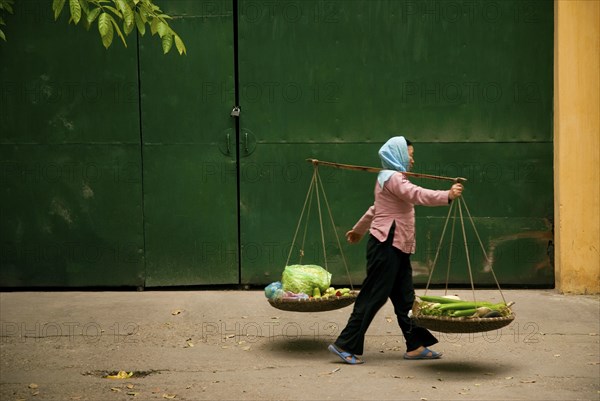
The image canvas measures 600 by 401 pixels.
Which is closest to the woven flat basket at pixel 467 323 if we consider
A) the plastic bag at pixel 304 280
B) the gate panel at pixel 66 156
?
the plastic bag at pixel 304 280

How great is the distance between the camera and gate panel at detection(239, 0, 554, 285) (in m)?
10.0

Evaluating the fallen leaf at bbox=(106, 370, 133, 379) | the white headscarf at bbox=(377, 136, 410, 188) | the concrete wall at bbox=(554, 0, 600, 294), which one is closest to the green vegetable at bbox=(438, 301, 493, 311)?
the white headscarf at bbox=(377, 136, 410, 188)

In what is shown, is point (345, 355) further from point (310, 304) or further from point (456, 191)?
point (456, 191)

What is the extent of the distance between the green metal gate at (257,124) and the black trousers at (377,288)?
255cm

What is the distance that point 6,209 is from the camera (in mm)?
10125

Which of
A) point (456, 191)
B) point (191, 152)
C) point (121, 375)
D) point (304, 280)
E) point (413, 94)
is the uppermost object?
point (413, 94)

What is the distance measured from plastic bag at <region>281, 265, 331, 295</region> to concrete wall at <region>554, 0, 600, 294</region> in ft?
10.8

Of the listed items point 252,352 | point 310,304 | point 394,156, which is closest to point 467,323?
point 310,304

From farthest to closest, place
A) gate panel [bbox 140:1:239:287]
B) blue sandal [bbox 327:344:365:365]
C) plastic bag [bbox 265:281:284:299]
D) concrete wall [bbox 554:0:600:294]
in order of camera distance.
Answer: gate panel [bbox 140:1:239:287]
concrete wall [bbox 554:0:600:294]
plastic bag [bbox 265:281:284:299]
blue sandal [bbox 327:344:365:365]

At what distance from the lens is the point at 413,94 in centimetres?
1007

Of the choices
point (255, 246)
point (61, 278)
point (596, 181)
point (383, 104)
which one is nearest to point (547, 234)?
point (596, 181)

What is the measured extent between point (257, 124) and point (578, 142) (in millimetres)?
3389

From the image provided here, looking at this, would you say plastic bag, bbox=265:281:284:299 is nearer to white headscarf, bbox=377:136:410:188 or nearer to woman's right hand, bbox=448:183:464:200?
white headscarf, bbox=377:136:410:188

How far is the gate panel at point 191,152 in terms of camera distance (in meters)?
10.0
